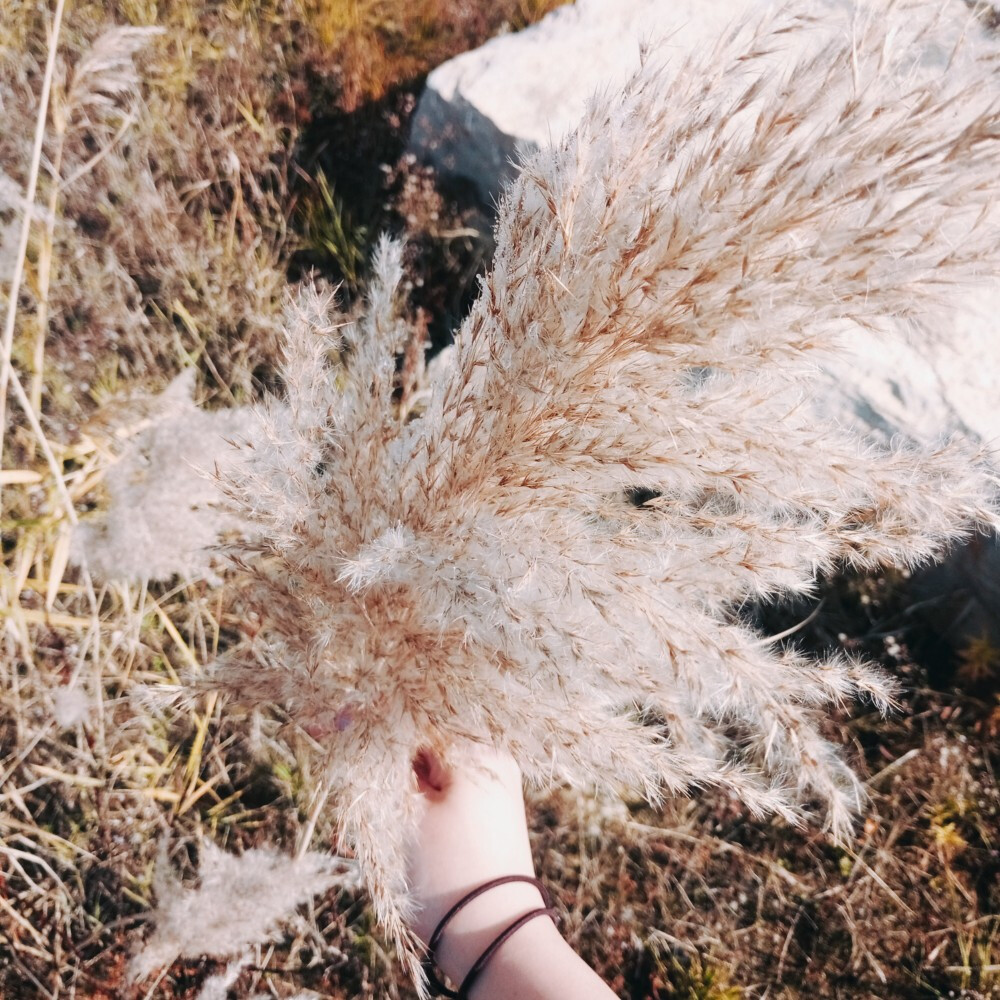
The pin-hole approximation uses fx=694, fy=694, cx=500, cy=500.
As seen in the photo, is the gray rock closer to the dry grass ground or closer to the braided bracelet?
the dry grass ground

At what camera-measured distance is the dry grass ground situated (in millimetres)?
1855

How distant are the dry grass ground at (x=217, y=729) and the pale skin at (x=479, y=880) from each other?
398mm

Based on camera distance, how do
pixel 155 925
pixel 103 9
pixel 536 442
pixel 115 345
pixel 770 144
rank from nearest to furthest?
1. pixel 770 144
2. pixel 536 442
3. pixel 155 925
4. pixel 115 345
5. pixel 103 9

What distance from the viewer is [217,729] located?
6.61 ft

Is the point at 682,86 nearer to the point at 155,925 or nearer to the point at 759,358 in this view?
the point at 759,358

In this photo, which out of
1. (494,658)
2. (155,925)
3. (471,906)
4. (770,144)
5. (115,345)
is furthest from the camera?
(115,345)

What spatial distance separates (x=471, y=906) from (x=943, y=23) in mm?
1604

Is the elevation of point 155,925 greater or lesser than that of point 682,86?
lesser

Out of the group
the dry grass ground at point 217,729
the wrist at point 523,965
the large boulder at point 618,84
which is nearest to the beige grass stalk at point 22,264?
the dry grass ground at point 217,729

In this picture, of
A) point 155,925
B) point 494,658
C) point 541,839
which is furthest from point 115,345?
point 541,839

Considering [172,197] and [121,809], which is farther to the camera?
[172,197]

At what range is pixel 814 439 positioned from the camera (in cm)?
93

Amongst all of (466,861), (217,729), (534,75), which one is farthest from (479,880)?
(534,75)

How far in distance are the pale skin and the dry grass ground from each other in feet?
1.30
